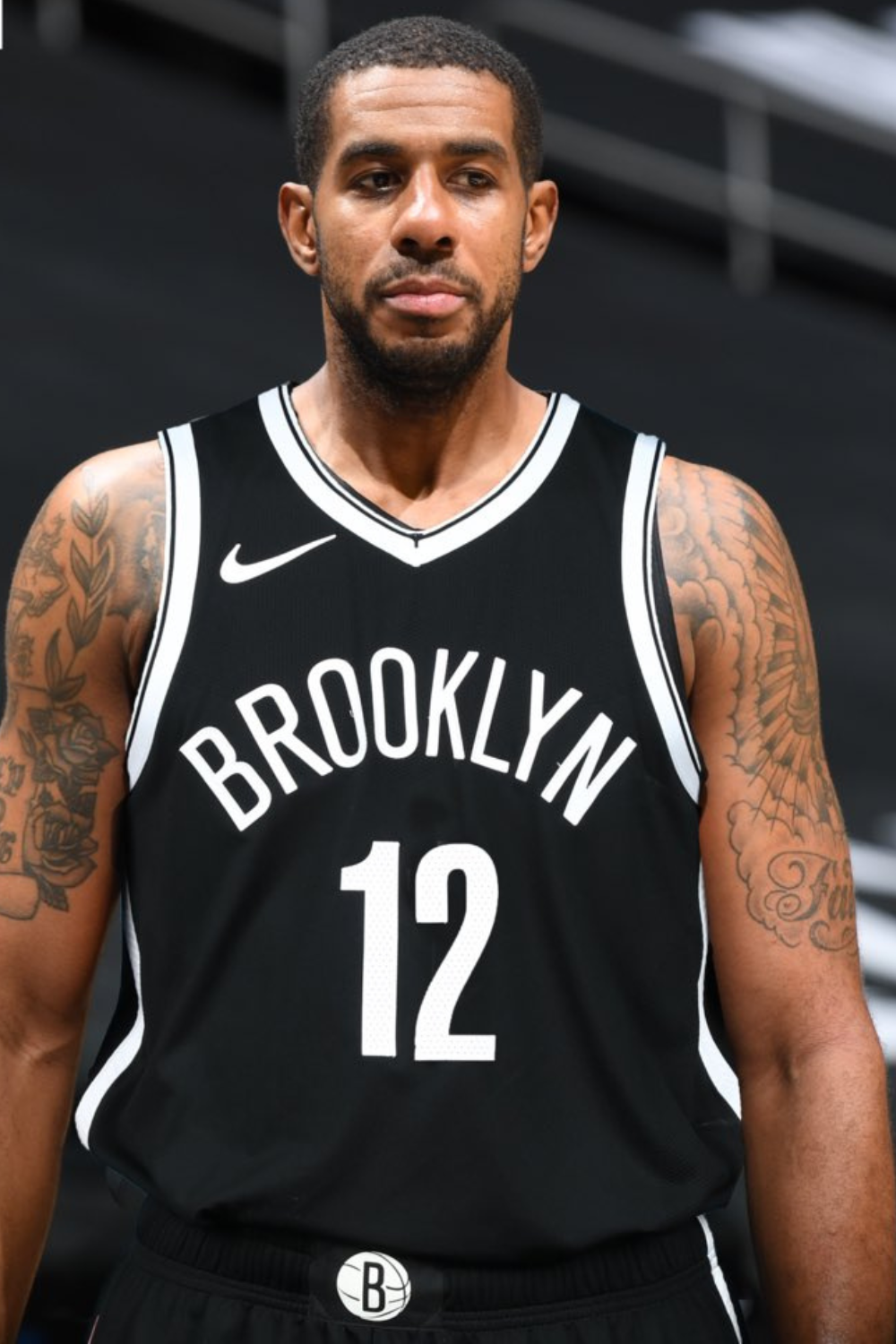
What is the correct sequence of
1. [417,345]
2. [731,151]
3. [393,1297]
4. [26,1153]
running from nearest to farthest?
[393,1297]
[417,345]
[26,1153]
[731,151]

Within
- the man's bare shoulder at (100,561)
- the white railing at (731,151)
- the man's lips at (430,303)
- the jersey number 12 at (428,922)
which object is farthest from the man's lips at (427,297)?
the white railing at (731,151)

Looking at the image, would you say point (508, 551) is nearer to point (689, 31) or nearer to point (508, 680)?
point (508, 680)

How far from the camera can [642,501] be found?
2.72 m

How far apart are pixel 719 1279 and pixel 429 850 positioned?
581mm

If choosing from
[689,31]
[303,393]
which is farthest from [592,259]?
[303,393]

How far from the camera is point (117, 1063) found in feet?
8.79

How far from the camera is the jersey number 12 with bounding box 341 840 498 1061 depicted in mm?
2549

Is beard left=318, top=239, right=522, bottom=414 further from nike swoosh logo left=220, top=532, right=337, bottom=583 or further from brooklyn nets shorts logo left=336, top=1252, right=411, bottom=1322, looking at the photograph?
brooklyn nets shorts logo left=336, top=1252, right=411, bottom=1322

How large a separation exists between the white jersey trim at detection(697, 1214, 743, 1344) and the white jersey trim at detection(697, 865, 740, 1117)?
5.1 inches

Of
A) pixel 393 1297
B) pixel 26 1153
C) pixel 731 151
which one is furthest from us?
pixel 731 151

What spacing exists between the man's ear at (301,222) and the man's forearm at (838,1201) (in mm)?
1050

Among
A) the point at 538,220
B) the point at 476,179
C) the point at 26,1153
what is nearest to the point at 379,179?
the point at 476,179

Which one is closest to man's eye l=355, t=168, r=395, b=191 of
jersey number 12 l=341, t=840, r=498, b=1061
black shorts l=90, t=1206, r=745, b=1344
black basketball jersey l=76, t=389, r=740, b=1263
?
black basketball jersey l=76, t=389, r=740, b=1263

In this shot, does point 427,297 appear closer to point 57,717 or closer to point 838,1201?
point 57,717
